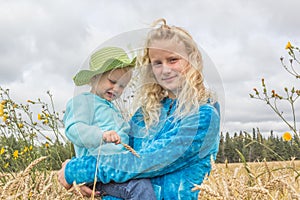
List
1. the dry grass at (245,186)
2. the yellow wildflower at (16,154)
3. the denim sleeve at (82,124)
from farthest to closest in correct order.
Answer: the yellow wildflower at (16,154), the denim sleeve at (82,124), the dry grass at (245,186)

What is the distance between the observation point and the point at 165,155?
7.30 ft

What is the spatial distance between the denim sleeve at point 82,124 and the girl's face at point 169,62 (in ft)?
1.37

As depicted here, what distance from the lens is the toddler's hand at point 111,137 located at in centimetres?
221

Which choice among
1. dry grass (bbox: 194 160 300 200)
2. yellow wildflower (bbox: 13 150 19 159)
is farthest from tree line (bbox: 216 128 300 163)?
yellow wildflower (bbox: 13 150 19 159)

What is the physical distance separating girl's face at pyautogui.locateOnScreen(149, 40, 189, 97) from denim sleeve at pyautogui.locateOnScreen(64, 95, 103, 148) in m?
0.42

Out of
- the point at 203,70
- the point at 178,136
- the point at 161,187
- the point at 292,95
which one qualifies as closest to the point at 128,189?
the point at 161,187

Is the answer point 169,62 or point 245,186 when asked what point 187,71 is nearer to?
Answer: point 169,62

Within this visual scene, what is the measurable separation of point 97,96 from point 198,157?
644 mm

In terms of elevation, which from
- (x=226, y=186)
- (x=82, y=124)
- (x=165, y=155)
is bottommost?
(x=226, y=186)

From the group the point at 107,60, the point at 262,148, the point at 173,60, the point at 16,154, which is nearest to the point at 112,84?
the point at 107,60

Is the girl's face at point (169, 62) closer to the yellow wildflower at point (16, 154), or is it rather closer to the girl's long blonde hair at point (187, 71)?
the girl's long blonde hair at point (187, 71)

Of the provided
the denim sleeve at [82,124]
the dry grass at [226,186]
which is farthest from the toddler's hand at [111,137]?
the dry grass at [226,186]

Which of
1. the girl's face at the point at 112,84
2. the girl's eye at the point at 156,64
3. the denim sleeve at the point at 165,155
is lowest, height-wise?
the denim sleeve at the point at 165,155

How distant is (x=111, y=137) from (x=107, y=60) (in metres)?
0.44
